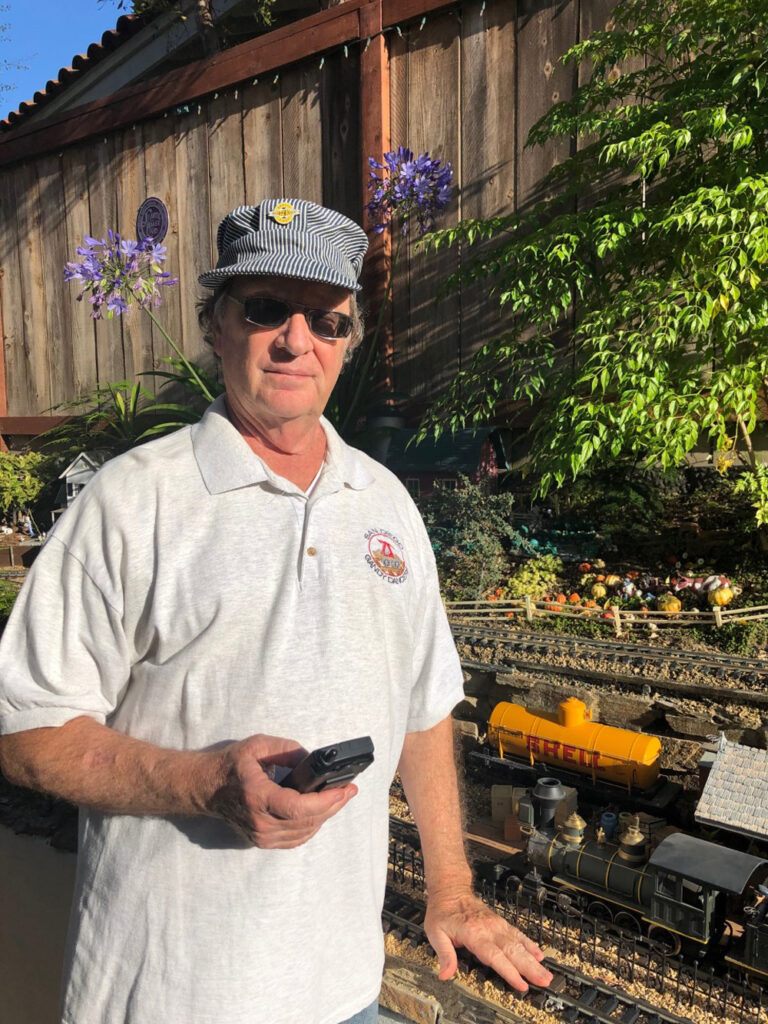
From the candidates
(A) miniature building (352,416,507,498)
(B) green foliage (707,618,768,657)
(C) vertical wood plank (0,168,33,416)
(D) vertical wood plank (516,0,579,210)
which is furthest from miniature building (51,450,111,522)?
(B) green foliage (707,618,768,657)

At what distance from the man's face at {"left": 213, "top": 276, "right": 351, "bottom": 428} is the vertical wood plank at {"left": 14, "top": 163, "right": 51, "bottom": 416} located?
31.3ft

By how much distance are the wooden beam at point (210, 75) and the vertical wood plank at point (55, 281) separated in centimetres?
38

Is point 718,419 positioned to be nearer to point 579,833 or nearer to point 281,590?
point 579,833

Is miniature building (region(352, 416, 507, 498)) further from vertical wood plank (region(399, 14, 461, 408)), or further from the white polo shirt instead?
the white polo shirt

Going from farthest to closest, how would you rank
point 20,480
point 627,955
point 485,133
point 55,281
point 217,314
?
point 55,281
point 20,480
point 485,133
point 627,955
point 217,314

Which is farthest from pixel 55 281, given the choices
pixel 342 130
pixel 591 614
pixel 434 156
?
pixel 591 614

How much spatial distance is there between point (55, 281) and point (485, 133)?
19.8ft

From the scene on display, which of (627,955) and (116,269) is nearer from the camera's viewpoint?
(627,955)

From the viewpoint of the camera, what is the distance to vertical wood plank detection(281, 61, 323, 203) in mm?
7879

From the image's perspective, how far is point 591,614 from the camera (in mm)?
5715

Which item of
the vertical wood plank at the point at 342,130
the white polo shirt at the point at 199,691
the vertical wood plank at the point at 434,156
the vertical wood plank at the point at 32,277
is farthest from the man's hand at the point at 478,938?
the vertical wood plank at the point at 32,277

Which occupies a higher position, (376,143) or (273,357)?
(376,143)

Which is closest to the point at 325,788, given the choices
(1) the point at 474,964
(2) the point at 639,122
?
(1) the point at 474,964

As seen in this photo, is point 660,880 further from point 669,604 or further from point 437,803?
point 437,803
